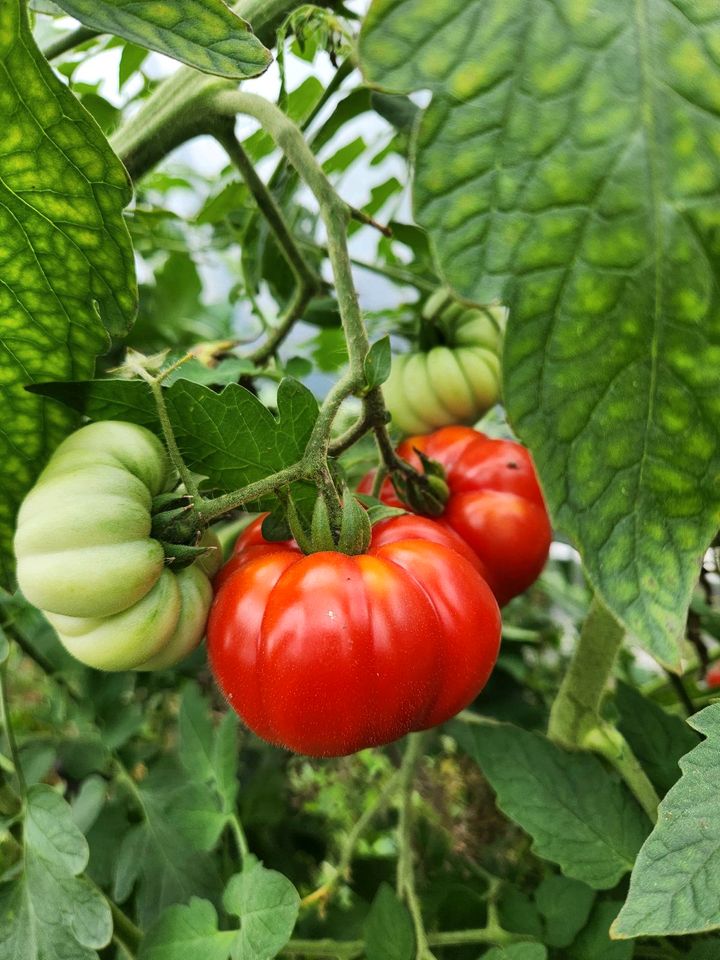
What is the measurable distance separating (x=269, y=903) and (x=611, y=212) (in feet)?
1.43

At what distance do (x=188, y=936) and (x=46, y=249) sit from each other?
0.45 meters

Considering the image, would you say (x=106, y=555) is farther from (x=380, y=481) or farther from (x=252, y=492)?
(x=380, y=481)

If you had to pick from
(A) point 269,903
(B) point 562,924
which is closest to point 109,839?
(A) point 269,903

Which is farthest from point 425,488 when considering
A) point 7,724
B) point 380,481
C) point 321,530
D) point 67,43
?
point 67,43

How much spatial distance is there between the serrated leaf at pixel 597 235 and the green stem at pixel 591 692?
0.85 ft

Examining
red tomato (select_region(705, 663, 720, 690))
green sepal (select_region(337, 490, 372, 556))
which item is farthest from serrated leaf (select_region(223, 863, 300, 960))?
red tomato (select_region(705, 663, 720, 690))

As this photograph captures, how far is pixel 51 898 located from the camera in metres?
0.55

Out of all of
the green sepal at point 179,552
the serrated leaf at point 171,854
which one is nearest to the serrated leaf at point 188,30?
the green sepal at point 179,552

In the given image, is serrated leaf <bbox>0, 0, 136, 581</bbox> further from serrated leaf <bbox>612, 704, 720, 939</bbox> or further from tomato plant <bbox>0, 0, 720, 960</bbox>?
serrated leaf <bbox>612, 704, 720, 939</bbox>

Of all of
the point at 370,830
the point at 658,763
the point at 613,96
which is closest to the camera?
the point at 613,96

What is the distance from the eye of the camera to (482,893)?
0.70 m

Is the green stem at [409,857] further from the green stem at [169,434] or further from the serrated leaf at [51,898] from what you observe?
the green stem at [169,434]

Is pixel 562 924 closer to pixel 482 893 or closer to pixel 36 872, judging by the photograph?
pixel 482 893

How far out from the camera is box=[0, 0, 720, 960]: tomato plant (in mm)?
360
